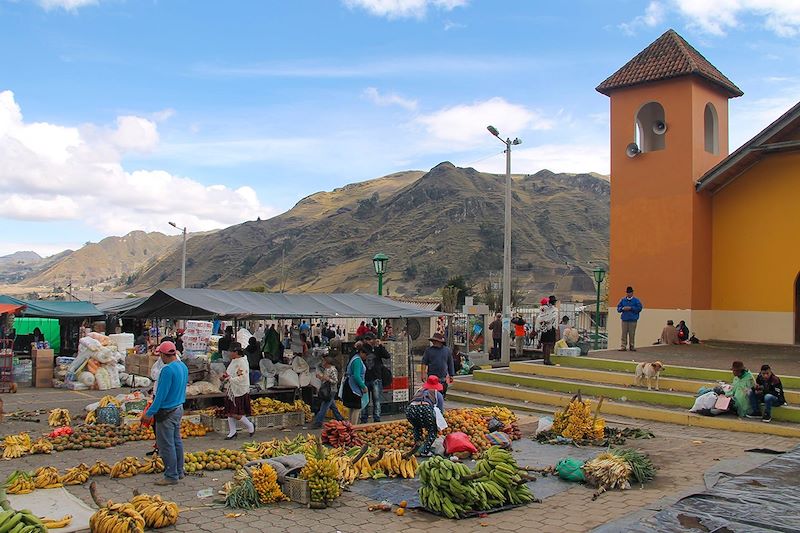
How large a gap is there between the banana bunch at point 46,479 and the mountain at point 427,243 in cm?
6132

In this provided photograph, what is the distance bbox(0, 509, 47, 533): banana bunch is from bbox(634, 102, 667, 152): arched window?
22.0 m

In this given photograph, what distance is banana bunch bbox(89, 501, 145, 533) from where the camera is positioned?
641 cm

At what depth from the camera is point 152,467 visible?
945 centimetres

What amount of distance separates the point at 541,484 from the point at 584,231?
92510mm

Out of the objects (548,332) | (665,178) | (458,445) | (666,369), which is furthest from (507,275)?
(458,445)

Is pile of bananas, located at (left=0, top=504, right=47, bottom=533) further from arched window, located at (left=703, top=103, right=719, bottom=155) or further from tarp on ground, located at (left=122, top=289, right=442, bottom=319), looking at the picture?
arched window, located at (left=703, top=103, right=719, bottom=155)

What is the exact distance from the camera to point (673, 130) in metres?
21.5

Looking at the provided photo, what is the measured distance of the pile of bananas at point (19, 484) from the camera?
7879mm

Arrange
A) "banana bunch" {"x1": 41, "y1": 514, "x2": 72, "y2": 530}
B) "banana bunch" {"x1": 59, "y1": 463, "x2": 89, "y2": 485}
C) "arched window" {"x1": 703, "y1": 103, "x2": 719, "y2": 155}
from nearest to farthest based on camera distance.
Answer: "banana bunch" {"x1": 41, "y1": 514, "x2": 72, "y2": 530} → "banana bunch" {"x1": 59, "y1": 463, "x2": 89, "y2": 485} → "arched window" {"x1": 703, "y1": 103, "x2": 719, "y2": 155}

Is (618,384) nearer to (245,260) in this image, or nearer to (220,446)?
(220,446)

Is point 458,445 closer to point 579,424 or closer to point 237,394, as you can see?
point 579,424

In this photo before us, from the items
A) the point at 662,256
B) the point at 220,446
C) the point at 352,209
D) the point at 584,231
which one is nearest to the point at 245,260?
the point at 352,209

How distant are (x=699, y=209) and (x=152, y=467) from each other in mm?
17997

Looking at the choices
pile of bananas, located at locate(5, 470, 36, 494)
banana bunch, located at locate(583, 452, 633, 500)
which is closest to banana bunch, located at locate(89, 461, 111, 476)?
pile of bananas, located at locate(5, 470, 36, 494)
